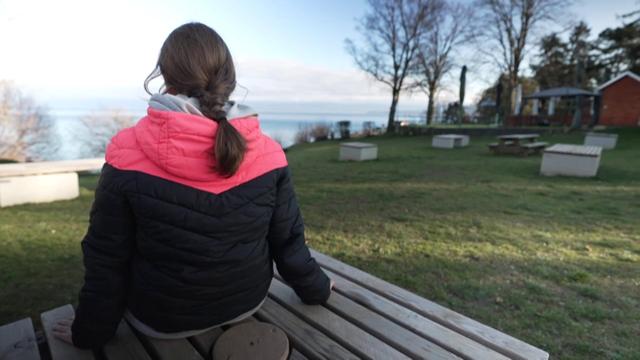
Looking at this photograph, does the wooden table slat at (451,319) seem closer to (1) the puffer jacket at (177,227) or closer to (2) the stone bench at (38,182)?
(1) the puffer jacket at (177,227)

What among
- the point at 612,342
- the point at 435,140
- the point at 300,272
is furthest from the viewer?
the point at 435,140

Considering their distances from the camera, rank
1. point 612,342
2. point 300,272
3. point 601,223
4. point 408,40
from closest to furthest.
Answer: point 300,272
point 612,342
point 601,223
point 408,40

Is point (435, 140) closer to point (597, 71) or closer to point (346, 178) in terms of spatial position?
point (346, 178)

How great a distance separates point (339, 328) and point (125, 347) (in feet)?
2.49

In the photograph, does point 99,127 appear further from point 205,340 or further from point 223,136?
point 223,136

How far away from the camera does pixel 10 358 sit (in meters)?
1.27

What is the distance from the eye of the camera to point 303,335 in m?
1.35

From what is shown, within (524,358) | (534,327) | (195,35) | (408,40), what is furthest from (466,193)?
(408,40)

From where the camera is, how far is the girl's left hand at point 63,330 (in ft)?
4.34

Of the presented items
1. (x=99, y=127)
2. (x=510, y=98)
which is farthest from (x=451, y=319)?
(x=99, y=127)

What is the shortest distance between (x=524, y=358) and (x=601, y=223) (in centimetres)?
421

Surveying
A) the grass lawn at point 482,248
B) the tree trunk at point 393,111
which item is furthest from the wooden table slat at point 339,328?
the tree trunk at point 393,111

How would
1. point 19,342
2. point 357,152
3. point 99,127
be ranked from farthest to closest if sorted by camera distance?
point 99,127, point 357,152, point 19,342

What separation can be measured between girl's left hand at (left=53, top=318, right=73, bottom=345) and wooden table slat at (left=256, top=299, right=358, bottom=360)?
2.21ft
